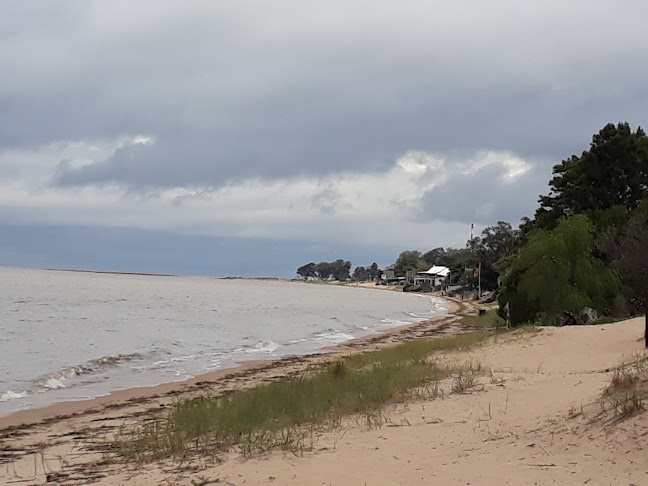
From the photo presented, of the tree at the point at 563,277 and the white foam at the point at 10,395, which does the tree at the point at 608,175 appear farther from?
the white foam at the point at 10,395

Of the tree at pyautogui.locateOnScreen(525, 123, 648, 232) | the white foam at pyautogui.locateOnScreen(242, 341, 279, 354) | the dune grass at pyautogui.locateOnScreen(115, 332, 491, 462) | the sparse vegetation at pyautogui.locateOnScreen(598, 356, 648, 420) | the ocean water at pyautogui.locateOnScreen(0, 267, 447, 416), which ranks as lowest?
the white foam at pyautogui.locateOnScreen(242, 341, 279, 354)

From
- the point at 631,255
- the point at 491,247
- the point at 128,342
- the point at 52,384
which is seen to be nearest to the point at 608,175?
the point at 631,255

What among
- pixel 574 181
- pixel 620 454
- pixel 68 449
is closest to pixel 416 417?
pixel 620 454

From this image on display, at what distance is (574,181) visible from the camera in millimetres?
→ 45938

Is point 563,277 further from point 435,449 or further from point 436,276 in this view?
point 436,276

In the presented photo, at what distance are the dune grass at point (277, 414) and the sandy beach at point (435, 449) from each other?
363mm

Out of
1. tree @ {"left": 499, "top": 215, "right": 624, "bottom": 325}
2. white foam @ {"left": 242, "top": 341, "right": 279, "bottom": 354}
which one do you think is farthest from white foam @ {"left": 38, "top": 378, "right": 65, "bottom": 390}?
tree @ {"left": 499, "top": 215, "right": 624, "bottom": 325}

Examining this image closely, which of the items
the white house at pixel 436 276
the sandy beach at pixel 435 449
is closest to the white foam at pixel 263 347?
the sandy beach at pixel 435 449

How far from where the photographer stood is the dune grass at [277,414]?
9.45m

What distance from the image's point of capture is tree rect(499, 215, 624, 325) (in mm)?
29016

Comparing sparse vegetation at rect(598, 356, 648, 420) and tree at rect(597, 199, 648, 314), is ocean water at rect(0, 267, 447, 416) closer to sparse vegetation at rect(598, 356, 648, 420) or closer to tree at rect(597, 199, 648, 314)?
sparse vegetation at rect(598, 356, 648, 420)

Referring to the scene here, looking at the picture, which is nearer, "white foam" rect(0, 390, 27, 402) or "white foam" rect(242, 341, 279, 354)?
"white foam" rect(0, 390, 27, 402)

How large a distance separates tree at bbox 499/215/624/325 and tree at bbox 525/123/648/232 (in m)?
13.9

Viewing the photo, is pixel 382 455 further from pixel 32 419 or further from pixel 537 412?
pixel 32 419
